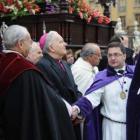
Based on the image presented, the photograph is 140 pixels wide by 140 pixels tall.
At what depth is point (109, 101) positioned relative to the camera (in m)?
3.99

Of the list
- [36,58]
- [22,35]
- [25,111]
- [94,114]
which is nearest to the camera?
[25,111]

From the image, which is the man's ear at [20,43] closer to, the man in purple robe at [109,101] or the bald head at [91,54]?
the man in purple robe at [109,101]

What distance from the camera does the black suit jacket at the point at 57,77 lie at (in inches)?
164

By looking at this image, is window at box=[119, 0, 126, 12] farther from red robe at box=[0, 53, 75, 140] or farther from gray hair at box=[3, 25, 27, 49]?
red robe at box=[0, 53, 75, 140]

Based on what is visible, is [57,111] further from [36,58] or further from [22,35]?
[36,58]

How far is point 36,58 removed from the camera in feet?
17.3

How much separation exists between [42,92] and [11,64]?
0.38 metres

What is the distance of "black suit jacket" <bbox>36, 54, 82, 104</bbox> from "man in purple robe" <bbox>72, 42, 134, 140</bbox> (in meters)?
0.26

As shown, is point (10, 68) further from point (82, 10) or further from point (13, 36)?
point (82, 10)

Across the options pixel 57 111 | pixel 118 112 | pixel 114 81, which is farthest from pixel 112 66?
pixel 57 111

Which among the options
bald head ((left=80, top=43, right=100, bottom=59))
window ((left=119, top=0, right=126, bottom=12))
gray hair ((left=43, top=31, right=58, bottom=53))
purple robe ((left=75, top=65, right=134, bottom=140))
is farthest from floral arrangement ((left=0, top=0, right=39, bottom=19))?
window ((left=119, top=0, right=126, bottom=12))

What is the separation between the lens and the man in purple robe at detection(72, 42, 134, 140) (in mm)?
3965

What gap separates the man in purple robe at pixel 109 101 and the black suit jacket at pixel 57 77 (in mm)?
265

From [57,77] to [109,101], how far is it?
658mm
